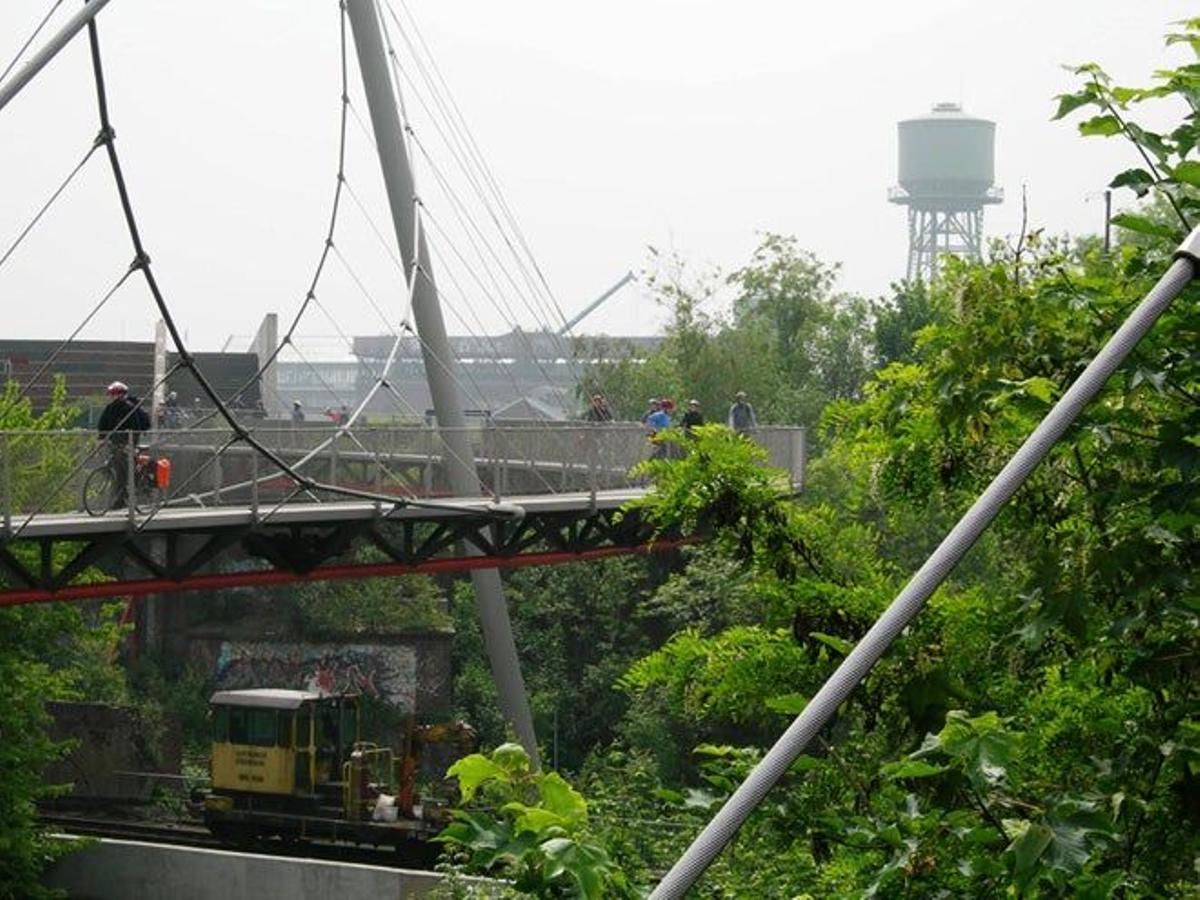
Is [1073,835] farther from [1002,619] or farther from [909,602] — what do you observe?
[1002,619]

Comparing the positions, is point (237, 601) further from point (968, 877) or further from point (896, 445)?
point (968, 877)

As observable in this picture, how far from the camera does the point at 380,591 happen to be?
181ft

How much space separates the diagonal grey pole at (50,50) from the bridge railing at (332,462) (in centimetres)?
1198

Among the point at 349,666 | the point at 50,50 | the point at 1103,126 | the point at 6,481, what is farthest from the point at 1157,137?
the point at 349,666

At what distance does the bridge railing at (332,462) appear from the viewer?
1042 inches

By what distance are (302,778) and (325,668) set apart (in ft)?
56.9

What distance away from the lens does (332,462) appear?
30.3m

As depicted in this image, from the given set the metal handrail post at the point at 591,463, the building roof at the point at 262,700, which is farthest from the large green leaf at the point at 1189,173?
the building roof at the point at 262,700

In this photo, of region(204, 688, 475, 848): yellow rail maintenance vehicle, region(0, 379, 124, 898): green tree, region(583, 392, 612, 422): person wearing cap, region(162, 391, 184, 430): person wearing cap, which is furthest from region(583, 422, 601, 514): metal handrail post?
region(162, 391, 184, 430): person wearing cap

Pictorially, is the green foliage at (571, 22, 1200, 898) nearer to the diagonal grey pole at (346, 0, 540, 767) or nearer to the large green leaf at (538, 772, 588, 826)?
the large green leaf at (538, 772, 588, 826)

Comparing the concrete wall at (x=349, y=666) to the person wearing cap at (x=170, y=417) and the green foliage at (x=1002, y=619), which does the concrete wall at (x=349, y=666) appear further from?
the green foliage at (x=1002, y=619)

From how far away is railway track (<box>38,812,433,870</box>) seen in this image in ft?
116

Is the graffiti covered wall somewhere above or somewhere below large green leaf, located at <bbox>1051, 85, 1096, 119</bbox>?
below

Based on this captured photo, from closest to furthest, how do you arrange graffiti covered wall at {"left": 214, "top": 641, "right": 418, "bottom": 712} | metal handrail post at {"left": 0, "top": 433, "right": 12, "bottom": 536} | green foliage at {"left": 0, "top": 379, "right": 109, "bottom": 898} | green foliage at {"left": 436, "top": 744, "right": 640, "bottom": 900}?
green foliage at {"left": 436, "top": 744, "right": 640, "bottom": 900} → metal handrail post at {"left": 0, "top": 433, "right": 12, "bottom": 536} → green foliage at {"left": 0, "top": 379, "right": 109, "bottom": 898} → graffiti covered wall at {"left": 214, "top": 641, "right": 418, "bottom": 712}
